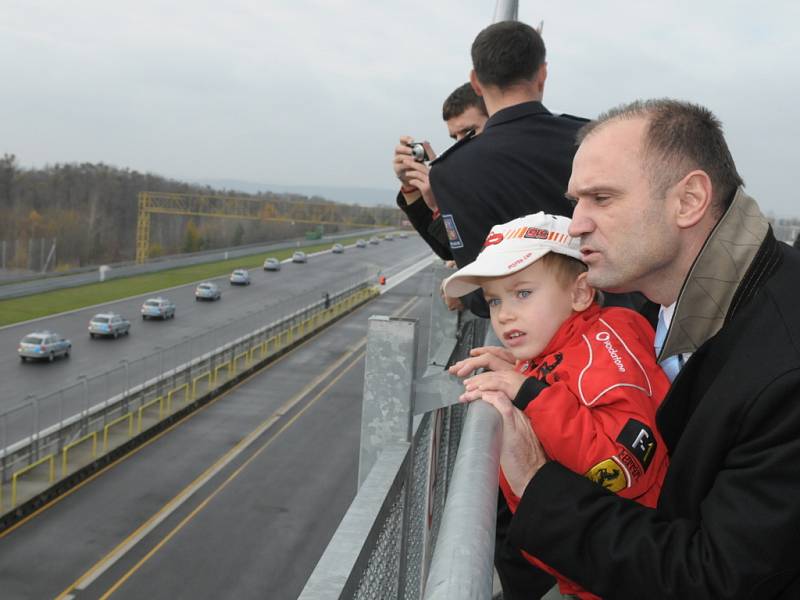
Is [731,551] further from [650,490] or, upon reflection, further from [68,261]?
[68,261]

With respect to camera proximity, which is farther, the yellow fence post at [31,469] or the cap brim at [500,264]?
the yellow fence post at [31,469]

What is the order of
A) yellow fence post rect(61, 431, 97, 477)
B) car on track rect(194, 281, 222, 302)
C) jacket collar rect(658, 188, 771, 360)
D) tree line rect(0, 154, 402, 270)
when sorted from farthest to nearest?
tree line rect(0, 154, 402, 270), car on track rect(194, 281, 222, 302), yellow fence post rect(61, 431, 97, 477), jacket collar rect(658, 188, 771, 360)

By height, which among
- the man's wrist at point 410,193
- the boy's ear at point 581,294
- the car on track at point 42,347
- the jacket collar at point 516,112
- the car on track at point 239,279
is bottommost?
the car on track at point 42,347

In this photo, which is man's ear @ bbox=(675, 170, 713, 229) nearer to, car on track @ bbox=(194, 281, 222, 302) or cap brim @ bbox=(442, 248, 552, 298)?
cap brim @ bbox=(442, 248, 552, 298)

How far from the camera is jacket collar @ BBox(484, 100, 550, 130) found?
125 inches

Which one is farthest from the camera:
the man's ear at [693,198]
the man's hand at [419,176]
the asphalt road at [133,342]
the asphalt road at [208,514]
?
the asphalt road at [133,342]

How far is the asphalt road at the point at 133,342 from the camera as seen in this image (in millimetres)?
29812

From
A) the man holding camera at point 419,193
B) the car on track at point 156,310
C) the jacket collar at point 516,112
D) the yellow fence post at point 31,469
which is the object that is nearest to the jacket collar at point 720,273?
the jacket collar at point 516,112

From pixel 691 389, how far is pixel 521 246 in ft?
2.59

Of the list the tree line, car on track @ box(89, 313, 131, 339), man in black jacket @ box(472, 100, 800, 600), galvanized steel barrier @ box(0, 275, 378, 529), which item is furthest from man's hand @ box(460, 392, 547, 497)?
the tree line

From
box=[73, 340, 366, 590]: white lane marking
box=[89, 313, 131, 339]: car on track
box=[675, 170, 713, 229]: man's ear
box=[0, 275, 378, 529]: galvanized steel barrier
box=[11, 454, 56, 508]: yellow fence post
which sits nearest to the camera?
box=[675, 170, 713, 229]: man's ear

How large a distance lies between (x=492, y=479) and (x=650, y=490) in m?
0.83

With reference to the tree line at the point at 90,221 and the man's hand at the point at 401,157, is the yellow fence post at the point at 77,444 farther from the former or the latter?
the tree line at the point at 90,221

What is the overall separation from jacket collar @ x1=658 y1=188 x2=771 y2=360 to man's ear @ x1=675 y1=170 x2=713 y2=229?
0.09m
